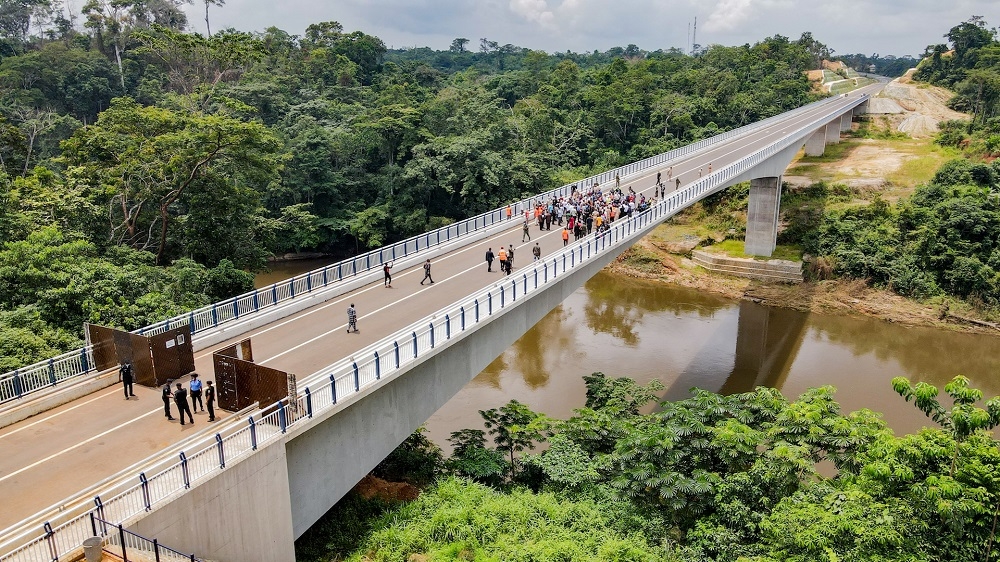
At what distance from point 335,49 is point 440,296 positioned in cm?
7602

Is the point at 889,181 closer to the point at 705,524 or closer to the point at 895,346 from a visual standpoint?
the point at 895,346

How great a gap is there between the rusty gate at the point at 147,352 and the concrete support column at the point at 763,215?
39.2 meters

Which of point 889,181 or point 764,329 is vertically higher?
point 889,181

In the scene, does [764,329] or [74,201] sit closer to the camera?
[74,201]

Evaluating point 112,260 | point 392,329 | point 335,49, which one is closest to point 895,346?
point 392,329

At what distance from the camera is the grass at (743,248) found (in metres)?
45.0

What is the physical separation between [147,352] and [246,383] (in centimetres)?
316

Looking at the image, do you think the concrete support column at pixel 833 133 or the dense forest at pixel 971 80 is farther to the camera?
the concrete support column at pixel 833 133

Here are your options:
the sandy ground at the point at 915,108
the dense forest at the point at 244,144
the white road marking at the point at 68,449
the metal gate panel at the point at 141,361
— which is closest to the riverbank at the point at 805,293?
the dense forest at the point at 244,144

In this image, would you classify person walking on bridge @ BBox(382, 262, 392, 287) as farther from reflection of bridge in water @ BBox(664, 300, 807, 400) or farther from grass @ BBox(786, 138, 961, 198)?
grass @ BBox(786, 138, 961, 198)

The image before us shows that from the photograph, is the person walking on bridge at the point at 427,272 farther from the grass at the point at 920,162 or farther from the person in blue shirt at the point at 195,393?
the grass at the point at 920,162

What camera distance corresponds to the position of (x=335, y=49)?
87.4 metres

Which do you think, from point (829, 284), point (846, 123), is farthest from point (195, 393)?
point (846, 123)

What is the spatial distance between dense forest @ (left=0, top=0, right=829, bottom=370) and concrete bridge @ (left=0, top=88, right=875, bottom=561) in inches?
223
